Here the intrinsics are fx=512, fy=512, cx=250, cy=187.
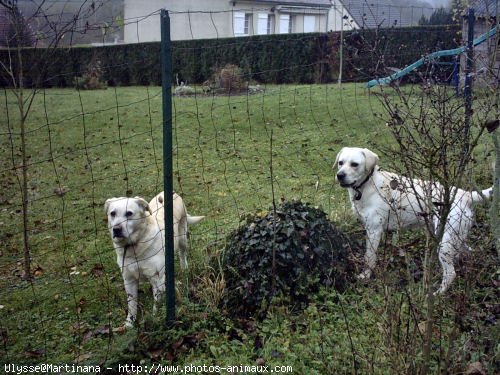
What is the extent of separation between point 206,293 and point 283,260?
0.66 m

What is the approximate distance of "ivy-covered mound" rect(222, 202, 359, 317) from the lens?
399 cm

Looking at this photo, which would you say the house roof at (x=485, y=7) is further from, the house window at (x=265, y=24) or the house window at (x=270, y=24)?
the house window at (x=270, y=24)

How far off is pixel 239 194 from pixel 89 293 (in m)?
3.18

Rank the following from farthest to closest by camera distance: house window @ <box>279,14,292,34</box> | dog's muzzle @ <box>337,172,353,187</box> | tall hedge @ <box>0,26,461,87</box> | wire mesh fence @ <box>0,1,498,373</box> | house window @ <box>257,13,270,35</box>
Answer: house window @ <box>279,14,292,34</box>
house window @ <box>257,13,270,35</box>
tall hedge @ <box>0,26,461,87</box>
dog's muzzle @ <box>337,172,353,187</box>
wire mesh fence @ <box>0,1,498,373</box>

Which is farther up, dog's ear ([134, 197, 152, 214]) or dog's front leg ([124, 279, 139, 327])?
dog's ear ([134, 197, 152, 214])

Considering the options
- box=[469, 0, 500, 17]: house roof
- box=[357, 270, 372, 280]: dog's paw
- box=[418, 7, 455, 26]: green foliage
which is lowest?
box=[357, 270, 372, 280]: dog's paw

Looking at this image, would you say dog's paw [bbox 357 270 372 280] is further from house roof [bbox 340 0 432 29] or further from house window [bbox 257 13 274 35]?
house window [bbox 257 13 274 35]

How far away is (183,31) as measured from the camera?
32.4 meters

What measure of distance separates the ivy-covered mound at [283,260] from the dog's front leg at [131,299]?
29.7 inches

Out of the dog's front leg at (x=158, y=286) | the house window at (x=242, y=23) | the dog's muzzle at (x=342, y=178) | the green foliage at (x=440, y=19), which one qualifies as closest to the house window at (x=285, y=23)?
the house window at (x=242, y=23)

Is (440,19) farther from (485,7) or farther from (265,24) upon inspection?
(485,7)

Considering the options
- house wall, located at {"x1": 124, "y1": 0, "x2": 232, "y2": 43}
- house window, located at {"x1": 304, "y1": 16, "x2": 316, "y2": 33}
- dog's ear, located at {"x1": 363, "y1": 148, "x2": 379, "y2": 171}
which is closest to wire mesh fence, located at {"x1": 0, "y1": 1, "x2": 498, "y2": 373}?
dog's ear, located at {"x1": 363, "y1": 148, "x2": 379, "y2": 171}

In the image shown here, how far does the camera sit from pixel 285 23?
3559cm

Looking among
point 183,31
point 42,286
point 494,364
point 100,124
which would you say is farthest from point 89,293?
point 183,31
